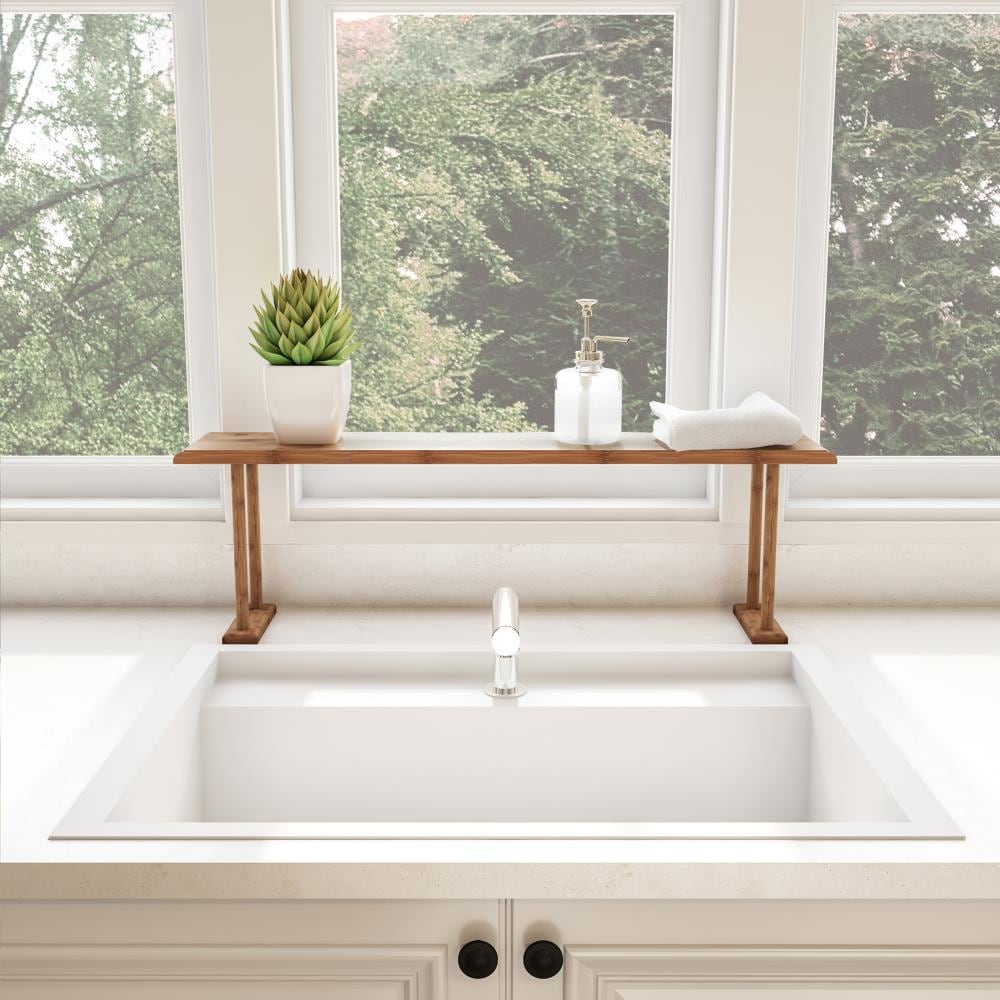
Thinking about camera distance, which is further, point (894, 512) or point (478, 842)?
point (894, 512)

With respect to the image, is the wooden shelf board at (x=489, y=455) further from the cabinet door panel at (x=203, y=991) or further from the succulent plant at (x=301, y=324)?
the cabinet door panel at (x=203, y=991)

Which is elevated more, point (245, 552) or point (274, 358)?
point (274, 358)

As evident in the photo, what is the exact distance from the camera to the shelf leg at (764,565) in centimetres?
159

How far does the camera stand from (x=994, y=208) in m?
1.74

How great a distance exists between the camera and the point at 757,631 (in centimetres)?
158

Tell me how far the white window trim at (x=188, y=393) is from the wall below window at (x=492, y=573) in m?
Answer: 0.06

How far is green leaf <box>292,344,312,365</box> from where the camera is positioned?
4.89ft

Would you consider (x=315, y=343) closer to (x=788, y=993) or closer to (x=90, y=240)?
(x=90, y=240)

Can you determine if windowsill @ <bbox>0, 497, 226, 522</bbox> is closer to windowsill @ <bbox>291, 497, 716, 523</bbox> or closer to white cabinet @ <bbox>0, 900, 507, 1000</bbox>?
windowsill @ <bbox>291, 497, 716, 523</bbox>

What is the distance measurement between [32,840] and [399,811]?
507 millimetres

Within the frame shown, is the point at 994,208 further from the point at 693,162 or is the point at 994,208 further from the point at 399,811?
the point at 399,811

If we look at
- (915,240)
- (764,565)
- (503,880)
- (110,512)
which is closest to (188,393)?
(110,512)

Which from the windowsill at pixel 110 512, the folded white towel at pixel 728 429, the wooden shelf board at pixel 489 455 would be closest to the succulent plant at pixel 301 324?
the wooden shelf board at pixel 489 455

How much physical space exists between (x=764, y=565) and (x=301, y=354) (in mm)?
730
